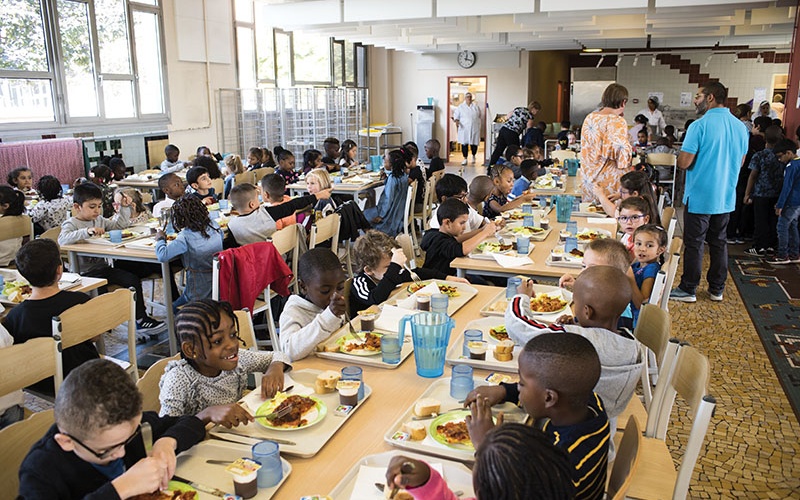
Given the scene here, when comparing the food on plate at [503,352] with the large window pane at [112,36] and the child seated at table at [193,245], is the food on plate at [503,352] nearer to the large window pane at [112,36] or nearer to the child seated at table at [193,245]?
the child seated at table at [193,245]

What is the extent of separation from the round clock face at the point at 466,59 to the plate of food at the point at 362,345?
1596 cm

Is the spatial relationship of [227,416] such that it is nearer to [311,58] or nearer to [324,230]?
[324,230]

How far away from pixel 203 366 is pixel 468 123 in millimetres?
15232

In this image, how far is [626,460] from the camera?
1734 millimetres

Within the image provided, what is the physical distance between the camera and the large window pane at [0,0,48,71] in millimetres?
8312

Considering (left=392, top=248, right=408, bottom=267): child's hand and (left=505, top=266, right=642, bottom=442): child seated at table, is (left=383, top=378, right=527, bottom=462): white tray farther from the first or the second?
(left=392, top=248, right=408, bottom=267): child's hand

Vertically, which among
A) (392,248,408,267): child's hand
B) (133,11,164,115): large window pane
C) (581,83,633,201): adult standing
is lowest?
(392,248,408,267): child's hand

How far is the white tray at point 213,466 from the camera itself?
5.47 feet

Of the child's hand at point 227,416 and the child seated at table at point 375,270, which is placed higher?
the child seated at table at point 375,270

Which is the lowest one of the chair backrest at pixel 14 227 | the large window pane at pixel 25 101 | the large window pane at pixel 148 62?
the chair backrest at pixel 14 227

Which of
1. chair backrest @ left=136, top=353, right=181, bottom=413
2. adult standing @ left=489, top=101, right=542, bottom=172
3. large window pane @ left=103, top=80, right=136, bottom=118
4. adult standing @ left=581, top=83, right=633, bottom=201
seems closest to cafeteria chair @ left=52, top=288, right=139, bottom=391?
chair backrest @ left=136, top=353, right=181, bottom=413

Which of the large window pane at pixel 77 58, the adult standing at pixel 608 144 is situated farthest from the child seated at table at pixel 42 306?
the large window pane at pixel 77 58

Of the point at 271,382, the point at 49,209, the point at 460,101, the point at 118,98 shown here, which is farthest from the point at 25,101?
the point at 460,101

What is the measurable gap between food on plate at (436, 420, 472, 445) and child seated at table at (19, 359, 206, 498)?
0.76m
